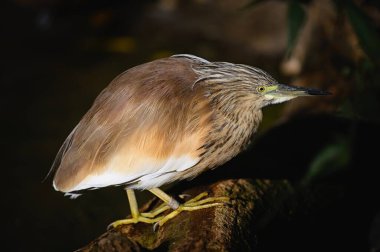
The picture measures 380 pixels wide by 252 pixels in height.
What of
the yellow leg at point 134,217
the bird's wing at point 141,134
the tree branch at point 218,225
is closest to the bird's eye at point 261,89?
the bird's wing at point 141,134

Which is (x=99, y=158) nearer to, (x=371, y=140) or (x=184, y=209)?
(x=184, y=209)

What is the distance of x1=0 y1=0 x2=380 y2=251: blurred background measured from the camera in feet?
11.6

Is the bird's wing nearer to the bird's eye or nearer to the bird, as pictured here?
the bird

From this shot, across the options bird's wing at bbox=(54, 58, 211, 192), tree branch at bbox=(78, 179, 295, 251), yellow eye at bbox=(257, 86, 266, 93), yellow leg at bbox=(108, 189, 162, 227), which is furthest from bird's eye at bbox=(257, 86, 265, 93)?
yellow leg at bbox=(108, 189, 162, 227)

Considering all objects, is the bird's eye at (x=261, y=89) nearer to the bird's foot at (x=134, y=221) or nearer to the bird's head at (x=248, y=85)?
the bird's head at (x=248, y=85)

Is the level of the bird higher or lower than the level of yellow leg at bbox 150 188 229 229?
higher

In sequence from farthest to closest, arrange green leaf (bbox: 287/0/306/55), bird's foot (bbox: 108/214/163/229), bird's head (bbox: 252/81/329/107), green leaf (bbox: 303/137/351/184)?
bird's foot (bbox: 108/214/163/229) < bird's head (bbox: 252/81/329/107) < green leaf (bbox: 287/0/306/55) < green leaf (bbox: 303/137/351/184)

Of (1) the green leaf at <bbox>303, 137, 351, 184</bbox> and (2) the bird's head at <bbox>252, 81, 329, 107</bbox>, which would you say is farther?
(2) the bird's head at <bbox>252, 81, 329, 107</bbox>

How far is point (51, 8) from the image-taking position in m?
7.53

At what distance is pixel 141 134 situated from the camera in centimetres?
312

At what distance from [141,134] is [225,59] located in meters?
3.87

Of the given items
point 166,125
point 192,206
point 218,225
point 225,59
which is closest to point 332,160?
point 218,225

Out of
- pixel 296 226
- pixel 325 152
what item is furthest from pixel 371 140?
pixel 325 152

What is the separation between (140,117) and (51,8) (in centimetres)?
488
